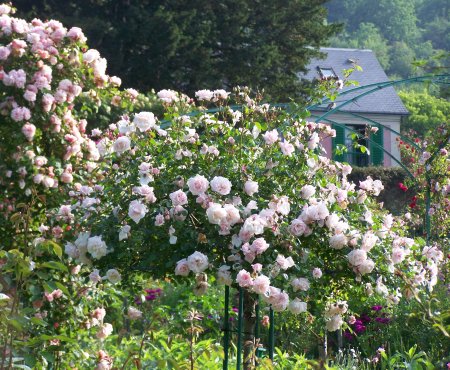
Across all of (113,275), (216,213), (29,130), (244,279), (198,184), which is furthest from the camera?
(29,130)

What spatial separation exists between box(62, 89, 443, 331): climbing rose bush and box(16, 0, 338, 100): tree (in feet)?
40.0

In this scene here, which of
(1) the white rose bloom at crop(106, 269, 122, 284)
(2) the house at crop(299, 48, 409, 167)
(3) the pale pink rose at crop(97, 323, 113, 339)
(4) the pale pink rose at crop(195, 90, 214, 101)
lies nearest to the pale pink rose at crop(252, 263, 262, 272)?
(1) the white rose bloom at crop(106, 269, 122, 284)

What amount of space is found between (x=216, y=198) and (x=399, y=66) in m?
56.3

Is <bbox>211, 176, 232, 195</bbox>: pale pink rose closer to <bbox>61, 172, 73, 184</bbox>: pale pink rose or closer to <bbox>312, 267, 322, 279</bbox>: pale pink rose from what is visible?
<bbox>312, 267, 322, 279</bbox>: pale pink rose

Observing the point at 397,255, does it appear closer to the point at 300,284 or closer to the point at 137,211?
the point at 300,284

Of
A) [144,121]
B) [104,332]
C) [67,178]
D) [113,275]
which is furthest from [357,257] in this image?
[67,178]

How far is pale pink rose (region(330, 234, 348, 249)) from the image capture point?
3.26 metres

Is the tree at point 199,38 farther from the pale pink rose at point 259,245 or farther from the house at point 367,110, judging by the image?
the pale pink rose at point 259,245

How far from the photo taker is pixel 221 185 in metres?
3.22

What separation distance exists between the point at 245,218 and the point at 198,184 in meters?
0.24

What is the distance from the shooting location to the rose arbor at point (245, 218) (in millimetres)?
3191

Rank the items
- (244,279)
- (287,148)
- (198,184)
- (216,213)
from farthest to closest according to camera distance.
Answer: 1. (287,148)
2. (198,184)
3. (216,213)
4. (244,279)

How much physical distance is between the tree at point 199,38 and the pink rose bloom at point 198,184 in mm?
12655

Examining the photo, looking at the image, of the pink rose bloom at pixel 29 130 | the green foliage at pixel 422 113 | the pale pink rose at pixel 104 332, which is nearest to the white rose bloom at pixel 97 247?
the pale pink rose at pixel 104 332
